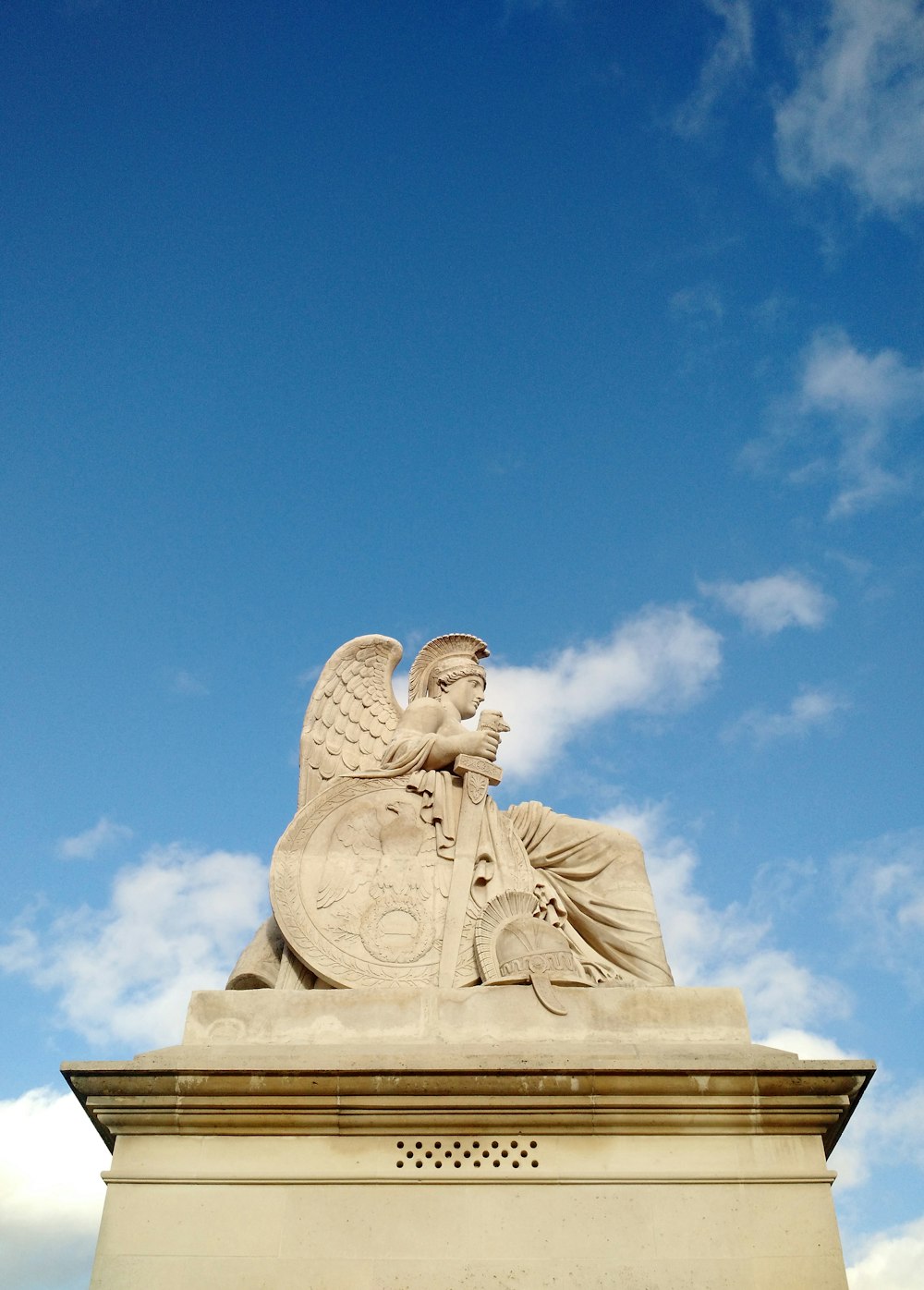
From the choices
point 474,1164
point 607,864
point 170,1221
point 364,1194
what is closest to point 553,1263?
point 474,1164

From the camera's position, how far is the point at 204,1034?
26.9 ft

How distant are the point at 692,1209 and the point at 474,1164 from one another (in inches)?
55.0

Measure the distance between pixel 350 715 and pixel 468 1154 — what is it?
4238 millimetres

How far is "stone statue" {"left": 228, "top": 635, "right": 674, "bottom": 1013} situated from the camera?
337 inches

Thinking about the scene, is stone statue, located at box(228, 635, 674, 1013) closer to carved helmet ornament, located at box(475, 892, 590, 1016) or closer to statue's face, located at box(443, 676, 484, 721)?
carved helmet ornament, located at box(475, 892, 590, 1016)

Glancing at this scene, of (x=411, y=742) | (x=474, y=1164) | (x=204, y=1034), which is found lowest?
(x=474, y=1164)

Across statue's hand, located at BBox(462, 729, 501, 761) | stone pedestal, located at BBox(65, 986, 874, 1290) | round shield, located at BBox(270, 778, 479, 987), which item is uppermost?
statue's hand, located at BBox(462, 729, 501, 761)

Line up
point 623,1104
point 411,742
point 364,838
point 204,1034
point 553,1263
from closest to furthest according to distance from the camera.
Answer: point 553,1263 → point 623,1104 → point 204,1034 → point 364,838 → point 411,742

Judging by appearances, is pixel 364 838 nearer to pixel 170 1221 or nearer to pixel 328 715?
pixel 328 715

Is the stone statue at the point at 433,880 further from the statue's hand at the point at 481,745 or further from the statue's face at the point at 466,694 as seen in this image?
the statue's face at the point at 466,694

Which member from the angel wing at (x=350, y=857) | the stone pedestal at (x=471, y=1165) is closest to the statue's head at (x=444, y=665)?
the angel wing at (x=350, y=857)

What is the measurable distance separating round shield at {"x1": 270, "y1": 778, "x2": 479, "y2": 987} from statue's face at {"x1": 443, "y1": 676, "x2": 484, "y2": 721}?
1501 millimetres

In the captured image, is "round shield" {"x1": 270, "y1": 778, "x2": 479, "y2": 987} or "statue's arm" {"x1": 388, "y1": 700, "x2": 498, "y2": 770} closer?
"round shield" {"x1": 270, "y1": 778, "x2": 479, "y2": 987}

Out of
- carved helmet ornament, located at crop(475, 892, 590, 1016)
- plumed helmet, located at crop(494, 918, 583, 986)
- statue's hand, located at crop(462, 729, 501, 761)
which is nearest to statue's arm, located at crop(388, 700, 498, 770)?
statue's hand, located at crop(462, 729, 501, 761)
